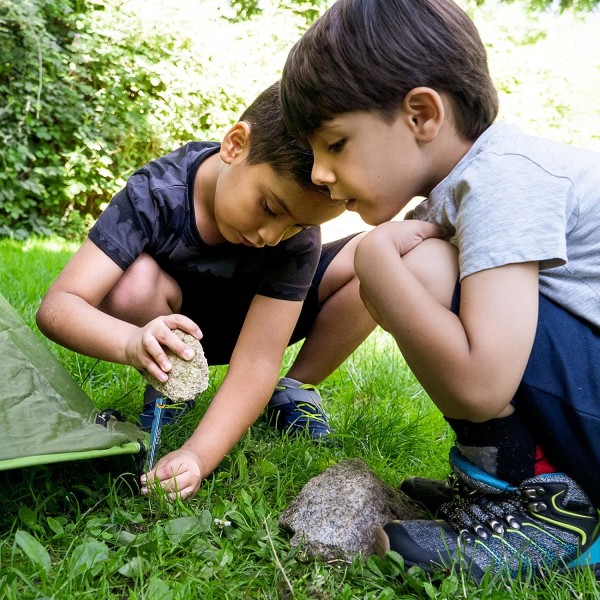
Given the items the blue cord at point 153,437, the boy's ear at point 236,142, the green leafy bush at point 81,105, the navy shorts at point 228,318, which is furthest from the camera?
the green leafy bush at point 81,105

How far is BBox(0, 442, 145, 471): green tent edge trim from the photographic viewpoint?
1.15m

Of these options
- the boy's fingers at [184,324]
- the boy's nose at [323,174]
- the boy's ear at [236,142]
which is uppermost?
the boy's nose at [323,174]

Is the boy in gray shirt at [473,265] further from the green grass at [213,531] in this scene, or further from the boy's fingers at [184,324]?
the boy's fingers at [184,324]

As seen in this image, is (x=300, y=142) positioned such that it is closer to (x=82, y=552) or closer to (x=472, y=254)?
(x=472, y=254)

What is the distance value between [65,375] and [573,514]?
1.12 meters

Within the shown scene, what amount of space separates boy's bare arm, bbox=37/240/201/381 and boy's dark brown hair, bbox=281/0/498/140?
50 cm

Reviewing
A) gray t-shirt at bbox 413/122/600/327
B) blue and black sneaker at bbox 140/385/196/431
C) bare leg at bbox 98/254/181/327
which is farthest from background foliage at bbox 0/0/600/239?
gray t-shirt at bbox 413/122/600/327

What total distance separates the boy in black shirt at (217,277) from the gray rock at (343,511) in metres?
0.26

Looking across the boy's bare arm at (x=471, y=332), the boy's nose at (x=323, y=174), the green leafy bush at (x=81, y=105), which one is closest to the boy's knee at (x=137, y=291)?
the boy's nose at (x=323, y=174)

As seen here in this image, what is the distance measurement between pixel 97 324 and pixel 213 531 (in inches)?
20.4

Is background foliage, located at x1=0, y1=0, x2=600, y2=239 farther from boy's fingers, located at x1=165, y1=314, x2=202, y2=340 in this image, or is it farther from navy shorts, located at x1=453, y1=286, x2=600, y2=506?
navy shorts, located at x1=453, y1=286, x2=600, y2=506

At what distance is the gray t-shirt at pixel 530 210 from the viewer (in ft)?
3.81

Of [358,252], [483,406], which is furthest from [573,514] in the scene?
[358,252]

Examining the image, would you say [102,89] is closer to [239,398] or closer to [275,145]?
[275,145]
